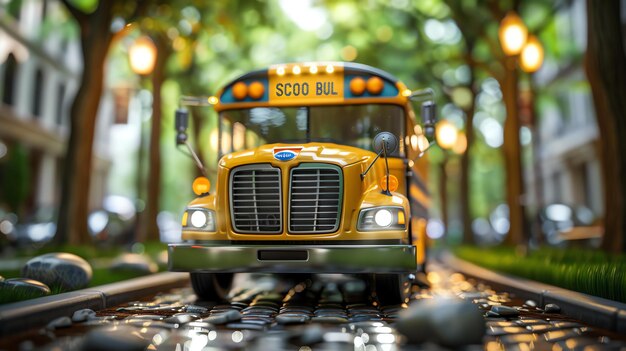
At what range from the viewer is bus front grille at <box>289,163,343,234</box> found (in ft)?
22.5

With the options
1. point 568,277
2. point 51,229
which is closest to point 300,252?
point 568,277

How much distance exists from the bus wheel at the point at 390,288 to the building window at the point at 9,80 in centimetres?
2775

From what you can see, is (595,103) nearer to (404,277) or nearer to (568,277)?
(568,277)

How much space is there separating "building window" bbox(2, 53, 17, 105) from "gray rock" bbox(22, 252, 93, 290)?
83.7 feet

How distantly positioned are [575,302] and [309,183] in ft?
9.35

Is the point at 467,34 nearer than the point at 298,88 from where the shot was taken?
No

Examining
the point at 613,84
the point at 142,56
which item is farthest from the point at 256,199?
the point at 613,84

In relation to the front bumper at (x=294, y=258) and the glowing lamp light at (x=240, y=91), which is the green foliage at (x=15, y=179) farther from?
the front bumper at (x=294, y=258)

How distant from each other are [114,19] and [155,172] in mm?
6609

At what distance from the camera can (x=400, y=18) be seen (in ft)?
67.8

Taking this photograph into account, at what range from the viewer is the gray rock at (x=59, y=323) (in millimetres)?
5366

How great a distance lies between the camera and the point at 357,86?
25.0 ft

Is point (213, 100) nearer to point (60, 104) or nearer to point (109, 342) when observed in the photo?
Result: point (109, 342)

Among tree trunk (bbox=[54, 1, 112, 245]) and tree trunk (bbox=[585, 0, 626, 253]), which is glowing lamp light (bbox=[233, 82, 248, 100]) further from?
tree trunk (bbox=[54, 1, 112, 245])
